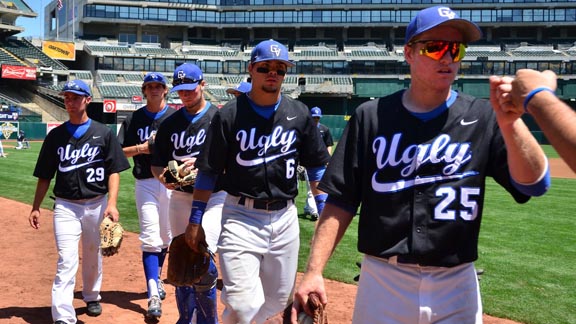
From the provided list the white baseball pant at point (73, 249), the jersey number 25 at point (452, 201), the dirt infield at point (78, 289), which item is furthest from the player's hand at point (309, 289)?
the white baseball pant at point (73, 249)

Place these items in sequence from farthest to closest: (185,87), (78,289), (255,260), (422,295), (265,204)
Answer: (78,289)
(185,87)
(265,204)
(255,260)
(422,295)

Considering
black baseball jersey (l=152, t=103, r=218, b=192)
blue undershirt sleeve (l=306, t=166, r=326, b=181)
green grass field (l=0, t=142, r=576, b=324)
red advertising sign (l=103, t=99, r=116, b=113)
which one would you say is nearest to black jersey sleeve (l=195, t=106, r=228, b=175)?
blue undershirt sleeve (l=306, t=166, r=326, b=181)

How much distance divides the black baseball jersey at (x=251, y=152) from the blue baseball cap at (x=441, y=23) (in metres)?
1.71

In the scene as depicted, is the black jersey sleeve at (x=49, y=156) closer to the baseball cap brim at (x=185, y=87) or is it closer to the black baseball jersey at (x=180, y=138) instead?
the black baseball jersey at (x=180, y=138)

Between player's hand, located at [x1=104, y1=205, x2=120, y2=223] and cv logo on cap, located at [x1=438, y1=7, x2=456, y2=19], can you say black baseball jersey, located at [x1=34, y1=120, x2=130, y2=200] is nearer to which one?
player's hand, located at [x1=104, y1=205, x2=120, y2=223]

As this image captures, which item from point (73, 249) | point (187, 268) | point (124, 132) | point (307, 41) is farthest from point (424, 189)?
point (307, 41)

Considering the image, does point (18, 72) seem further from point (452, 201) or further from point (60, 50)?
point (452, 201)

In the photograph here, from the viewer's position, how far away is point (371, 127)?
2729mm

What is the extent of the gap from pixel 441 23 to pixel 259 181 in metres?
1.94

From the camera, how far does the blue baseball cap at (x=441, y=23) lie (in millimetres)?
2574

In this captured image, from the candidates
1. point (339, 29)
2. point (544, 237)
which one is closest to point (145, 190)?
point (544, 237)

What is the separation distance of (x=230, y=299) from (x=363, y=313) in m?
1.42

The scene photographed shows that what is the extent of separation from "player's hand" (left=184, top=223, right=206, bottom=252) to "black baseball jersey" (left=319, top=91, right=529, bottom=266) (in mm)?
1745

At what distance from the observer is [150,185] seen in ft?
20.3
